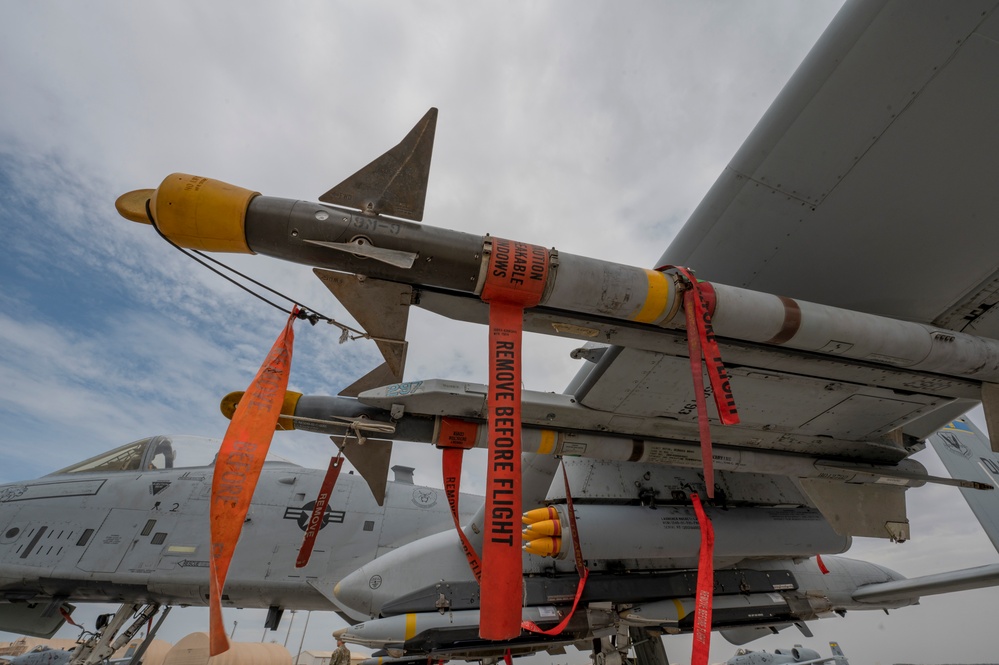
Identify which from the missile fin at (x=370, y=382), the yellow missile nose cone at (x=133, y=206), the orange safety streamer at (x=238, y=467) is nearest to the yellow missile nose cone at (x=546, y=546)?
the missile fin at (x=370, y=382)

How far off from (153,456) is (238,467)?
6.50 m

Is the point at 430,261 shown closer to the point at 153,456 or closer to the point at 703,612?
the point at 703,612

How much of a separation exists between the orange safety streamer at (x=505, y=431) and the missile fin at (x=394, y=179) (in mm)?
589

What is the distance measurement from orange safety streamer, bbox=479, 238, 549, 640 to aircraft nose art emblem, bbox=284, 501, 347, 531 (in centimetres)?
519

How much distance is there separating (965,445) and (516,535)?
31.4ft

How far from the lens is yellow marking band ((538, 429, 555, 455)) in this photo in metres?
4.12

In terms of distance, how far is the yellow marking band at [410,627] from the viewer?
480 cm

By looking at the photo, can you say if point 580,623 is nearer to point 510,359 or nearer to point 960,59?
point 510,359

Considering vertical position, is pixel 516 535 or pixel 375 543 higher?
pixel 375 543

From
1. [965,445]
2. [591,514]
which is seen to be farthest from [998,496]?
[591,514]

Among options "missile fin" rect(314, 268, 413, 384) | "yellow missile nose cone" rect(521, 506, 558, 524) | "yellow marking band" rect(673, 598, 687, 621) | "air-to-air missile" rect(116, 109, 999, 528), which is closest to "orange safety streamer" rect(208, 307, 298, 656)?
"missile fin" rect(314, 268, 413, 384)

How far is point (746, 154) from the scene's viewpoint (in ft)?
9.32

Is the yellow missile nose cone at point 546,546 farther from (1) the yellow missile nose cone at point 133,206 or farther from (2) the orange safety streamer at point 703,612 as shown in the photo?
(1) the yellow missile nose cone at point 133,206

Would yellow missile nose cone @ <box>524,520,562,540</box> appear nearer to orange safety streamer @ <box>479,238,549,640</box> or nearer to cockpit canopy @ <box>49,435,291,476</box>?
orange safety streamer @ <box>479,238,549,640</box>
